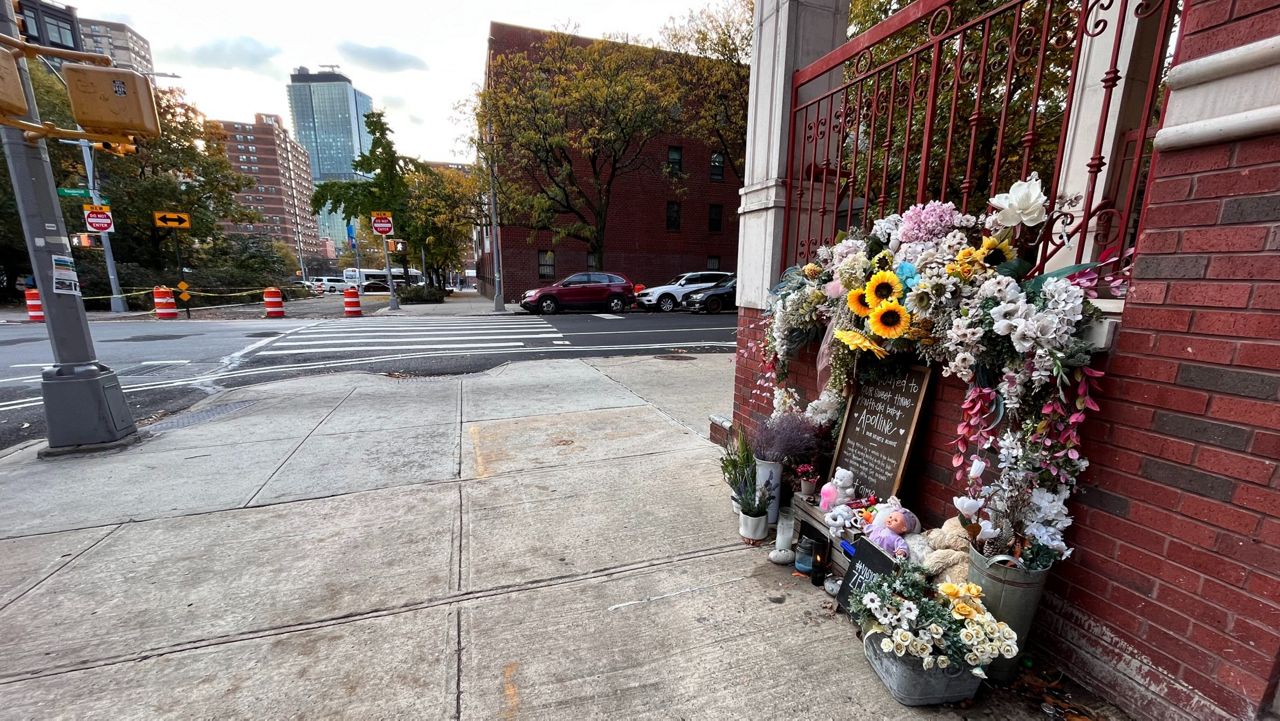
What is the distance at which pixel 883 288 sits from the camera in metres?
2.35

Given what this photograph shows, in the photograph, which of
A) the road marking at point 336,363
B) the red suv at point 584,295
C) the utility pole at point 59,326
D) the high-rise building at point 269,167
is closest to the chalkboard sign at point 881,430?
the utility pole at point 59,326

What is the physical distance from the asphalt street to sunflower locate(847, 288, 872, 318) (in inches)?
271

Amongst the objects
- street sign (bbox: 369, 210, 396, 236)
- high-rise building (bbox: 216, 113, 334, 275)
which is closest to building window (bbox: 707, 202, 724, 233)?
street sign (bbox: 369, 210, 396, 236)

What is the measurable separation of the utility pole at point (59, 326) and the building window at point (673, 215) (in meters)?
24.9

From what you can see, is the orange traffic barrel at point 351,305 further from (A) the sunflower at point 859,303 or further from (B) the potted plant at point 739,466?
(A) the sunflower at point 859,303

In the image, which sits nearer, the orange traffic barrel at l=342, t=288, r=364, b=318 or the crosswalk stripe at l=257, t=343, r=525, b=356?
the crosswalk stripe at l=257, t=343, r=525, b=356

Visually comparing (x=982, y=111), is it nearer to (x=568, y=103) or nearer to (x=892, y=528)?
(x=892, y=528)

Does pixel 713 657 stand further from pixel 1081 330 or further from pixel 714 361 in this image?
pixel 714 361

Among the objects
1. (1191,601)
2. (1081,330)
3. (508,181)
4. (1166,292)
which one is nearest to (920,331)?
(1081,330)

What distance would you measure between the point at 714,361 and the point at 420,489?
6.16 metres

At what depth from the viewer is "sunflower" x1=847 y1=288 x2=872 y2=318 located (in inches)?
95.7

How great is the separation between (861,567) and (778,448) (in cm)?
77

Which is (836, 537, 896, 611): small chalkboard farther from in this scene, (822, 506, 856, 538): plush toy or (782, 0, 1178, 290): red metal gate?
(782, 0, 1178, 290): red metal gate

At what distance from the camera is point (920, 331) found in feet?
7.54
